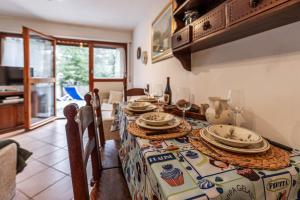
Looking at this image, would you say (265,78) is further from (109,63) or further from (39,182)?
(109,63)

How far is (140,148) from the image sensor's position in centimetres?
66

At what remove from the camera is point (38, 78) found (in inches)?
144

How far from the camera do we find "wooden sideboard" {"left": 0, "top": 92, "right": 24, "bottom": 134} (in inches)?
131

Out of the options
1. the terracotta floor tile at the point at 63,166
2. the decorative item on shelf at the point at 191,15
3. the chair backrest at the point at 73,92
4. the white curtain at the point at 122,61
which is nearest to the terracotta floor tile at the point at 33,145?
the terracotta floor tile at the point at 63,166

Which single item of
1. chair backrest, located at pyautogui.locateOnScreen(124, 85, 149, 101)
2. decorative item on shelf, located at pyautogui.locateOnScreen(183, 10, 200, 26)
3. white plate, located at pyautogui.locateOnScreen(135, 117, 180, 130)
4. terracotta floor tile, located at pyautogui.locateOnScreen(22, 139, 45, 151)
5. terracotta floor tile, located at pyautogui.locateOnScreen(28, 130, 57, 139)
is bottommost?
terracotta floor tile, located at pyautogui.locateOnScreen(22, 139, 45, 151)

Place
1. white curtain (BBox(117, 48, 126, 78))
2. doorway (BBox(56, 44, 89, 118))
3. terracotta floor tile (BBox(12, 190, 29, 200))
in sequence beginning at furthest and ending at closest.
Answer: doorway (BBox(56, 44, 89, 118)), white curtain (BBox(117, 48, 126, 78)), terracotta floor tile (BBox(12, 190, 29, 200))

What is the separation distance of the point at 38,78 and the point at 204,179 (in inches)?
164

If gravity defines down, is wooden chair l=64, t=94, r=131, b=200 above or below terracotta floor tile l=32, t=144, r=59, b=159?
above

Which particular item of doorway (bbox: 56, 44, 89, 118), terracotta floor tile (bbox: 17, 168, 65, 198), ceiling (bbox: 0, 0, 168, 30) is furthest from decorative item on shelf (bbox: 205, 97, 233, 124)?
doorway (bbox: 56, 44, 89, 118)

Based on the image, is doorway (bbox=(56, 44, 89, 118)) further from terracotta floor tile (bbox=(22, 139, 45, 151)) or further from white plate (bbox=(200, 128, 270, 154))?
white plate (bbox=(200, 128, 270, 154))

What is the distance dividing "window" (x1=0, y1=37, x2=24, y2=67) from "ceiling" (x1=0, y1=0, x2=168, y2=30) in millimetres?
570

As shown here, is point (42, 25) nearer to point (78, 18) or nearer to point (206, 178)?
point (78, 18)

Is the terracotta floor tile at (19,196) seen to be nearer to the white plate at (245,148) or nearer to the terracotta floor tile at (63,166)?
the terracotta floor tile at (63,166)

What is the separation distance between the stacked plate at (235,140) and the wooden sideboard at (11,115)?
4091 mm
